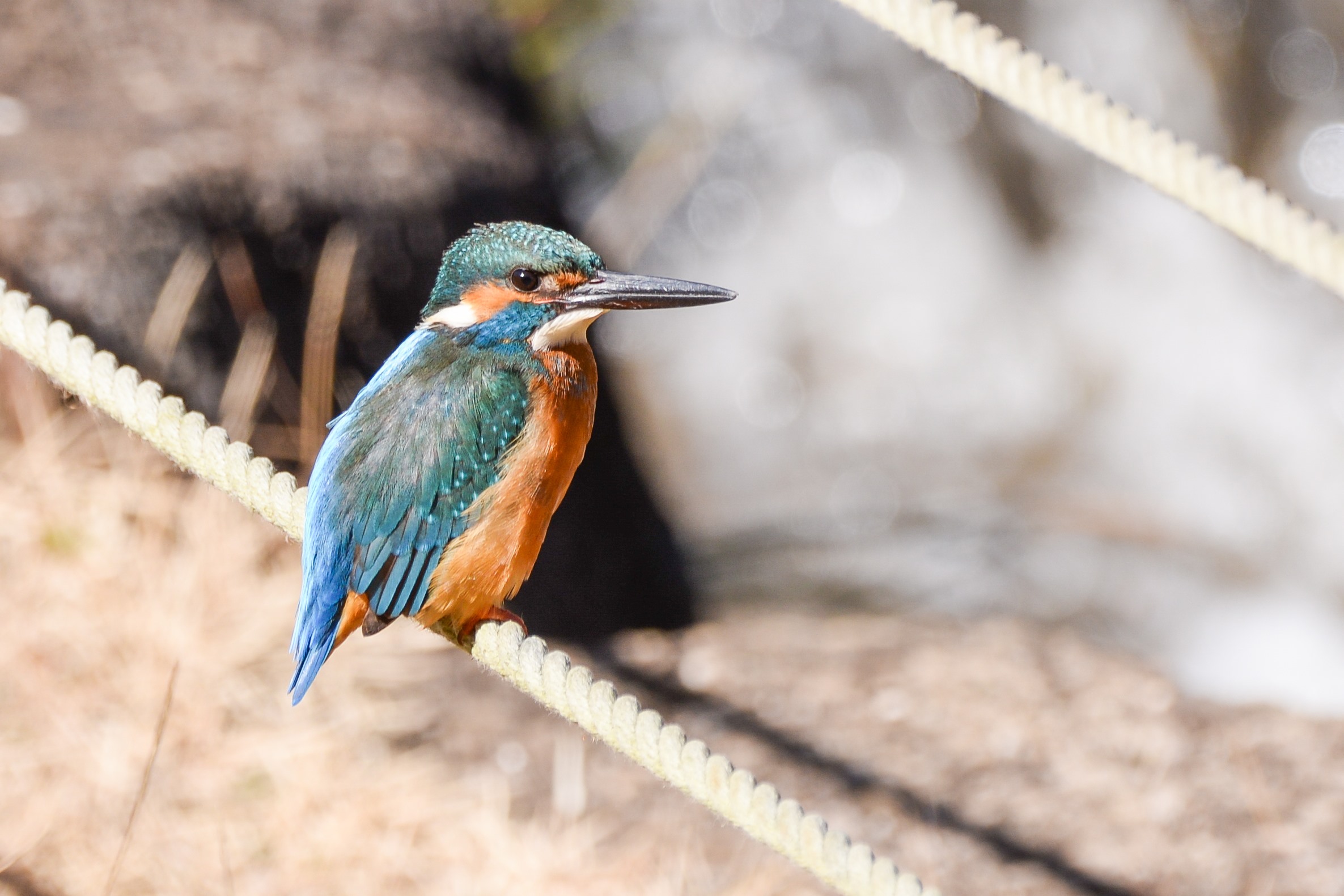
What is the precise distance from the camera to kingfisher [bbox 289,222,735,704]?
185 cm

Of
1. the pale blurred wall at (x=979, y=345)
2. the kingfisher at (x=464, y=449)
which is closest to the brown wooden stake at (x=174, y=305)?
the kingfisher at (x=464, y=449)

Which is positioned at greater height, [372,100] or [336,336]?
[372,100]

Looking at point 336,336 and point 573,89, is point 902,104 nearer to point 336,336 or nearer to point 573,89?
point 573,89

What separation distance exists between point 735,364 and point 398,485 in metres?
4.83

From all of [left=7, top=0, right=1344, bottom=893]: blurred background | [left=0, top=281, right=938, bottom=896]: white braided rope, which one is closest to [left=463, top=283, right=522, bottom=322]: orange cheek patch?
[left=0, top=281, right=938, bottom=896]: white braided rope

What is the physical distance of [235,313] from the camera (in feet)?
11.8

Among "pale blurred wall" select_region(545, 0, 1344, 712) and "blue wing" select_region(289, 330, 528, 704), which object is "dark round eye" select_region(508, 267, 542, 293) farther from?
"pale blurred wall" select_region(545, 0, 1344, 712)

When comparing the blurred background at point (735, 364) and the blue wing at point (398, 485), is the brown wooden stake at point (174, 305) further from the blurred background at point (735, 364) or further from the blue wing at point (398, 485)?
the blue wing at point (398, 485)

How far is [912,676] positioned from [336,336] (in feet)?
7.51

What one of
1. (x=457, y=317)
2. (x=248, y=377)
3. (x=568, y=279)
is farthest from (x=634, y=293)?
(x=248, y=377)

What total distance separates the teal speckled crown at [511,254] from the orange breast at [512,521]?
17 cm

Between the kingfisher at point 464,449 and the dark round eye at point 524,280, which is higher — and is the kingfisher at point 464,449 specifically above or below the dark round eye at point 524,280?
below

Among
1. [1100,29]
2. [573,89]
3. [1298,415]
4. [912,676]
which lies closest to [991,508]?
[1298,415]

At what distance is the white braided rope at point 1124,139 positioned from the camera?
1.70 metres
